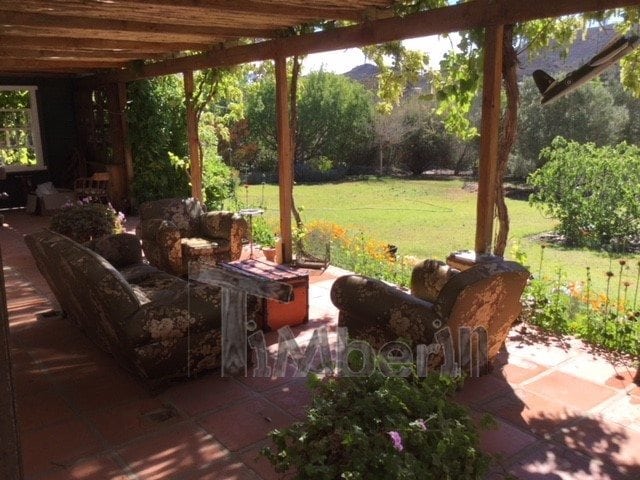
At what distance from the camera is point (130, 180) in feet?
30.0

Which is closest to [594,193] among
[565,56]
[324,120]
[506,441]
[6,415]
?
[565,56]

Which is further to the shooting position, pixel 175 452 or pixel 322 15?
pixel 322 15

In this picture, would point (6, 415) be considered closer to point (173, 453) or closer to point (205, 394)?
point (173, 453)

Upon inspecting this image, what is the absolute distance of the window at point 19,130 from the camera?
987 cm

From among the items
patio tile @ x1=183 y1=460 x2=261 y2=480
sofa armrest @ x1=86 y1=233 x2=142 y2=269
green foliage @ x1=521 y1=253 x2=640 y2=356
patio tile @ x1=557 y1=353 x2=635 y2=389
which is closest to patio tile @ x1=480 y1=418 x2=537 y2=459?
patio tile @ x1=557 y1=353 x2=635 y2=389

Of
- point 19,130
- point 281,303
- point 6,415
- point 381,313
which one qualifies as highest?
point 19,130

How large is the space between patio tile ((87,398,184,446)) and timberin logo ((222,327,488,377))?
1.55 feet

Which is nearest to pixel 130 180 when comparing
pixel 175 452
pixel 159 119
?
pixel 159 119

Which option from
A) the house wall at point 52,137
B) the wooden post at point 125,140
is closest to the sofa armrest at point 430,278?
the wooden post at point 125,140

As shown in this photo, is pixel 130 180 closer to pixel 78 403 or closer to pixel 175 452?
pixel 78 403

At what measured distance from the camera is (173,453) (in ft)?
8.26

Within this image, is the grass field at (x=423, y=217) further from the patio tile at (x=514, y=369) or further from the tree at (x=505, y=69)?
the patio tile at (x=514, y=369)

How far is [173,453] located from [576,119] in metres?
13.4

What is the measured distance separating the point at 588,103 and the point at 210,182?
9.56m
